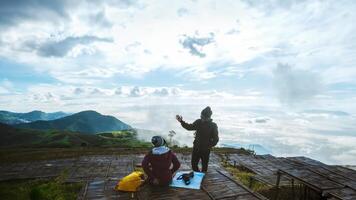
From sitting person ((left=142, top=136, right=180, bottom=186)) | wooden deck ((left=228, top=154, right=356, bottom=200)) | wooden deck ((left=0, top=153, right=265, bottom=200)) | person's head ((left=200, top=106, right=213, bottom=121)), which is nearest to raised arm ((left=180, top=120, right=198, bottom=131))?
person's head ((left=200, top=106, right=213, bottom=121))

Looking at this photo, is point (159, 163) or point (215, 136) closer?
point (159, 163)

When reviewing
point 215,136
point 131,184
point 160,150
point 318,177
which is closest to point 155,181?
point 131,184

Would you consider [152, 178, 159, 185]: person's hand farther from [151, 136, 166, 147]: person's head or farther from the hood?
[151, 136, 166, 147]: person's head

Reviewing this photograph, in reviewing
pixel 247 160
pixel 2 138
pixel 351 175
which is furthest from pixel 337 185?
pixel 2 138

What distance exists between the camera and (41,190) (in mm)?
10945

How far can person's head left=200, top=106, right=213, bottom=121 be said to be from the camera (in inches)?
473

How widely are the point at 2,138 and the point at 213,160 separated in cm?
7734

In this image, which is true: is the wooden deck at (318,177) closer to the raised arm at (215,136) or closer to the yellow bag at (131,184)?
the raised arm at (215,136)

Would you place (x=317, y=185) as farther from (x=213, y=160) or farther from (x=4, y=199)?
(x=4, y=199)

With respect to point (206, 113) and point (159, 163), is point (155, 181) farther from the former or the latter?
point (206, 113)

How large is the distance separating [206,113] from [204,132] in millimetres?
765

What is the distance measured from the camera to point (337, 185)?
1033cm

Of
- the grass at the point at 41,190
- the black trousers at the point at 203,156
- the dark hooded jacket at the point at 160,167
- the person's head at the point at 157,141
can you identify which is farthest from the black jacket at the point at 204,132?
the grass at the point at 41,190

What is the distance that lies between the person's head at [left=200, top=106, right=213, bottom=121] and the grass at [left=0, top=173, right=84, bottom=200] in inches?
226
